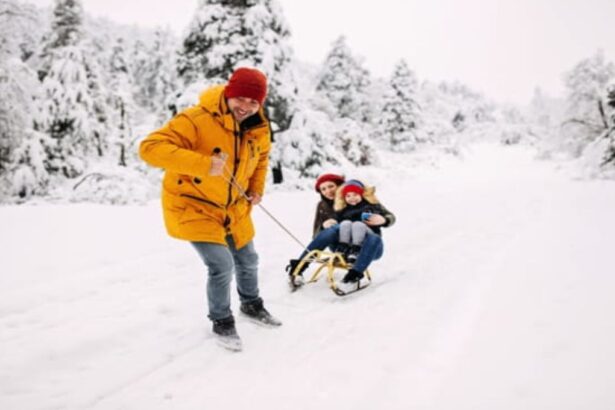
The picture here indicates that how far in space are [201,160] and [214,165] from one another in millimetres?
90

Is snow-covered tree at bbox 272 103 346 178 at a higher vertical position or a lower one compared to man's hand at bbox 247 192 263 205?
lower

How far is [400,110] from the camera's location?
3238cm

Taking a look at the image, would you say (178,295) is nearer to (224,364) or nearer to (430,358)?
(224,364)

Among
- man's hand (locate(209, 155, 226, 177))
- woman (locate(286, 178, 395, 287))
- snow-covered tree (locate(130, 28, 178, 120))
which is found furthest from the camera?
snow-covered tree (locate(130, 28, 178, 120))

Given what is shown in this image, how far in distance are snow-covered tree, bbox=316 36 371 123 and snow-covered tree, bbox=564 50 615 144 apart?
13658 mm

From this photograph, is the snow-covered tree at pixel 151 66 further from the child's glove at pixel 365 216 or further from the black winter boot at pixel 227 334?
the black winter boot at pixel 227 334

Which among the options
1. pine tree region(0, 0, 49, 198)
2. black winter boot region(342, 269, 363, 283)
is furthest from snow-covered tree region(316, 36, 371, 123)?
black winter boot region(342, 269, 363, 283)

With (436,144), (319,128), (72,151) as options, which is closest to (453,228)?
(319,128)

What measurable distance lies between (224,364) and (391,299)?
1.82m

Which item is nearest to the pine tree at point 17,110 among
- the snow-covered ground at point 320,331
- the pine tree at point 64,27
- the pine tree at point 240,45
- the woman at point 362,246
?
the pine tree at point 240,45

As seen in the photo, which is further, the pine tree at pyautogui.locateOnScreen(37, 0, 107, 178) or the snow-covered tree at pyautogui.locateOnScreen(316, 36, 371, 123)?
the snow-covered tree at pyautogui.locateOnScreen(316, 36, 371, 123)

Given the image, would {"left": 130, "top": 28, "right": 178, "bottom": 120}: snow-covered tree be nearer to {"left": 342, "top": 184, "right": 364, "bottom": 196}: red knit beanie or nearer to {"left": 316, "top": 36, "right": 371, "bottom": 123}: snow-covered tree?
{"left": 316, "top": 36, "right": 371, "bottom": 123}: snow-covered tree

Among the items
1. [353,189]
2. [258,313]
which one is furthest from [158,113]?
[258,313]

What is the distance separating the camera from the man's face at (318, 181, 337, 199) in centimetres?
534
